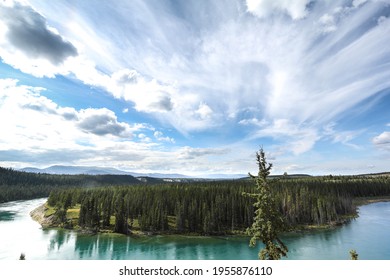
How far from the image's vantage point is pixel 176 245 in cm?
10012

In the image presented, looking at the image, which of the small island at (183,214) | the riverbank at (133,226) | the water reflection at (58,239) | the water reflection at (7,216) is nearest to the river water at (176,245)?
the water reflection at (58,239)

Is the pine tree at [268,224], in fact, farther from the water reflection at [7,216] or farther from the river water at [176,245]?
the water reflection at [7,216]

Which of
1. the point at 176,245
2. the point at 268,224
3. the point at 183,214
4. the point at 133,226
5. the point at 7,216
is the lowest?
the point at 176,245

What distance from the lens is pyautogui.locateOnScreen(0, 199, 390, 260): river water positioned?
8394 centimetres

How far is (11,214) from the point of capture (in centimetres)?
15925

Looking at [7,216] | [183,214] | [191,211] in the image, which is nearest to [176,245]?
[183,214]

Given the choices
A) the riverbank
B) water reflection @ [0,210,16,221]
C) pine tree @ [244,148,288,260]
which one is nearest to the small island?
the riverbank

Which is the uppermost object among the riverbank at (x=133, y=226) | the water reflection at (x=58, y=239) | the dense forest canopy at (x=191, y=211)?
the dense forest canopy at (x=191, y=211)

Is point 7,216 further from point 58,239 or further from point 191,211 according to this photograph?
point 191,211

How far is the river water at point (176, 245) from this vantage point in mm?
83938

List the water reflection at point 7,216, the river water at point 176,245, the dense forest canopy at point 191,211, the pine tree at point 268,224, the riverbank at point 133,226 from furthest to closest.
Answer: the water reflection at point 7,216 < the dense forest canopy at point 191,211 < the riverbank at point 133,226 < the river water at point 176,245 < the pine tree at point 268,224

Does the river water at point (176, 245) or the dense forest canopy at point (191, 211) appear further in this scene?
the dense forest canopy at point (191, 211)
